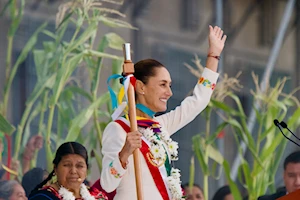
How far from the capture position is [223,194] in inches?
259

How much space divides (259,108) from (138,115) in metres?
2.69

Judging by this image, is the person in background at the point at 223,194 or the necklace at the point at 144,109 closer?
the necklace at the point at 144,109

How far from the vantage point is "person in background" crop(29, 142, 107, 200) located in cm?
442

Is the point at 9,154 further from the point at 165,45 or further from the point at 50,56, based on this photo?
the point at 165,45

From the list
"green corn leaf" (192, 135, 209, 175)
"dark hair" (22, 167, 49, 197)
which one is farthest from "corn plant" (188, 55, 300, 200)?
"dark hair" (22, 167, 49, 197)

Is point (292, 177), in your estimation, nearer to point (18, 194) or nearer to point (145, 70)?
point (18, 194)

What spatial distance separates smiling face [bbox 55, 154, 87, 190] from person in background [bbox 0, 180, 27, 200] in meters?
0.85

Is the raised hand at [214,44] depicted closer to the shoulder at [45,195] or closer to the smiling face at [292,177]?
the shoulder at [45,195]

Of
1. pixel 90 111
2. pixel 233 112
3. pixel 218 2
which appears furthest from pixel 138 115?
pixel 218 2

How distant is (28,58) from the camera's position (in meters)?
6.10

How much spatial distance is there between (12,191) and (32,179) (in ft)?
0.92

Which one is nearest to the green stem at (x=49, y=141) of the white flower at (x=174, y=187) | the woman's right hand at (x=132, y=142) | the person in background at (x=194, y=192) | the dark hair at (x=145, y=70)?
the person in background at (x=194, y=192)

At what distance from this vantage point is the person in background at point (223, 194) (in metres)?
6.55

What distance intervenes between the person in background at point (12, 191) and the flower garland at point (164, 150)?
1336mm
